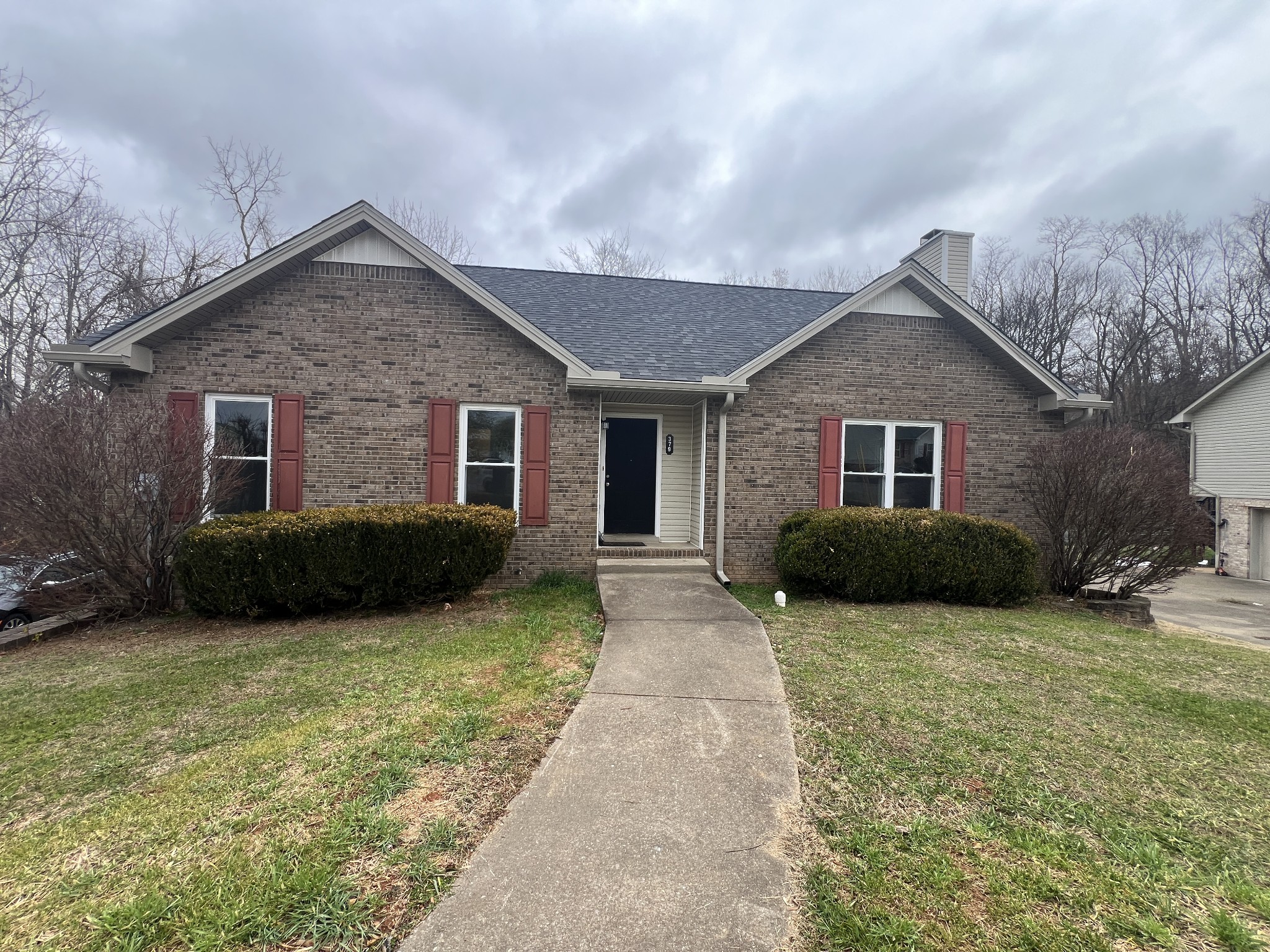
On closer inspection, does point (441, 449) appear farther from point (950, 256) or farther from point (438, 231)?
point (438, 231)

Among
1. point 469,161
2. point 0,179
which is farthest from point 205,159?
point 469,161

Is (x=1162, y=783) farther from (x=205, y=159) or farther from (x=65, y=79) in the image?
(x=205, y=159)

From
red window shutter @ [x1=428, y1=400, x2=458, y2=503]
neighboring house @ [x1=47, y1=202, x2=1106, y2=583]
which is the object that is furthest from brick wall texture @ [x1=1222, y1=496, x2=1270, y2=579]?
red window shutter @ [x1=428, y1=400, x2=458, y2=503]

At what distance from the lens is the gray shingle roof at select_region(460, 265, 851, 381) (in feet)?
28.6

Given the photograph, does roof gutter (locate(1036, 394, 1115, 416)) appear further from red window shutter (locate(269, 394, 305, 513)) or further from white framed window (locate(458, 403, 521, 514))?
red window shutter (locate(269, 394, 305, 513))

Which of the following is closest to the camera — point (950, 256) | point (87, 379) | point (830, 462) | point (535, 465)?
point (87, 379)

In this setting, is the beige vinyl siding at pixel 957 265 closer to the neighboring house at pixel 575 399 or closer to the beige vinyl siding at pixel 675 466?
the neighboring house at pixel 575 399

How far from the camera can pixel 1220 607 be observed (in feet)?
35.6

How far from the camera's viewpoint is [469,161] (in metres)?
19.0

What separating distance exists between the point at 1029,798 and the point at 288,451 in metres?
8.42

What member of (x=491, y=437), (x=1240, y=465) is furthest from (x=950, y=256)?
(x=1240, y=465)

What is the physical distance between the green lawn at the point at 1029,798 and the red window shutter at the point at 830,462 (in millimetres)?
3474

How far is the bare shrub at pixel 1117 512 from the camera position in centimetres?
777

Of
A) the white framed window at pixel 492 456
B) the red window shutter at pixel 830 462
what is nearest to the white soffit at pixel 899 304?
the red window shutter at pixel 830 462
